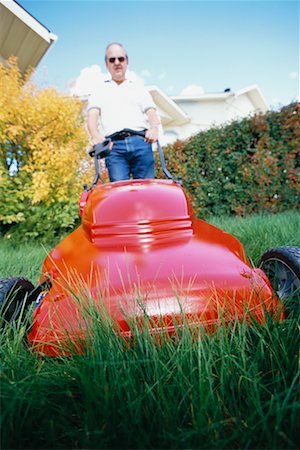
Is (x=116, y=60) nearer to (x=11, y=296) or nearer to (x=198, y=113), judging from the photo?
(x=11, y=296)

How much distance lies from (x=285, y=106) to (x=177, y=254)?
14.0ft

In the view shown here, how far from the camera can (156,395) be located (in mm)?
941

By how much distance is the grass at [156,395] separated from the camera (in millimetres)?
768

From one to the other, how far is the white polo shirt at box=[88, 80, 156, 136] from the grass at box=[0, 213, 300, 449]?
203 cm

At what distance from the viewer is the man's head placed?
2768 mm

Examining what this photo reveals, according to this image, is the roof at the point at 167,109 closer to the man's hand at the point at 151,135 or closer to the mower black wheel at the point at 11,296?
the man's hand at the point at 151,135

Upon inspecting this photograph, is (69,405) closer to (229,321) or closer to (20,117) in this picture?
(229,321)

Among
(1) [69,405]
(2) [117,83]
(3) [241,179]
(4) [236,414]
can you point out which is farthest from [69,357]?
(3) [241,179]

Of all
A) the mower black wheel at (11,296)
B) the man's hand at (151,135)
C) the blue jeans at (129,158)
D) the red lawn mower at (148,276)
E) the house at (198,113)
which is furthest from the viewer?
the house at (198,113)

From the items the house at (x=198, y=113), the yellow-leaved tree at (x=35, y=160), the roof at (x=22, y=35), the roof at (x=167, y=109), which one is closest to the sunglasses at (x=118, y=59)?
the yellow-leaved tree at (x=35, y=160)

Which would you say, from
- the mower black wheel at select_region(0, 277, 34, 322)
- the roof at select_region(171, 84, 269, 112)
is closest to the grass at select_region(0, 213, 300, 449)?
the mower black wheel at select_region(0, 277, 34, 322)

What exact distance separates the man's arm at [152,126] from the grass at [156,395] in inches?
67.2

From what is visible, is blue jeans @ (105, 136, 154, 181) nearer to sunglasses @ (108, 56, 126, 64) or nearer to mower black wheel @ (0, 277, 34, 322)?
sunglasses @ (108, 56, 126, 64)

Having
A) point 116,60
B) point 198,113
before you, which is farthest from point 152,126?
point 198,113
